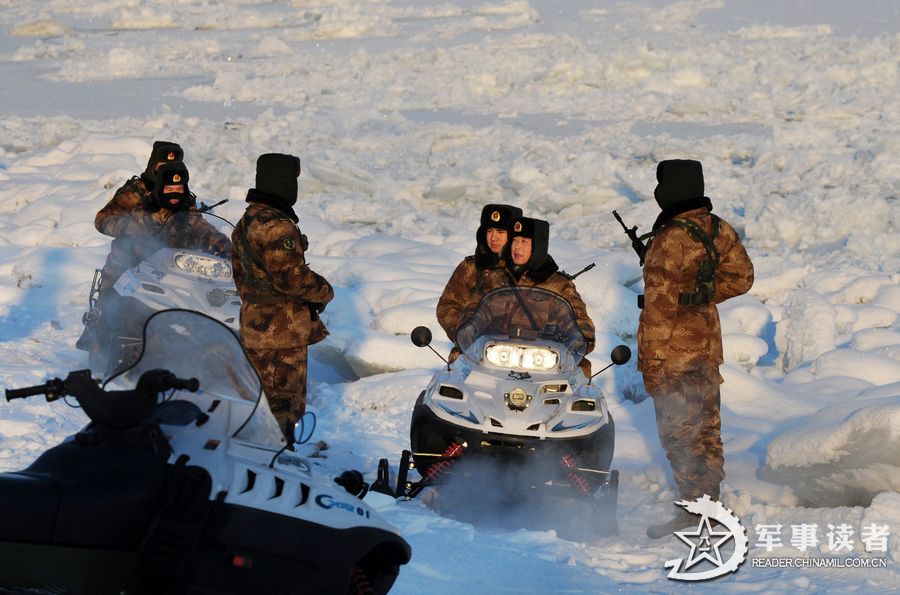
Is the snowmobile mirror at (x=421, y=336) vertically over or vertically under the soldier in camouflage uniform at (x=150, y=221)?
under

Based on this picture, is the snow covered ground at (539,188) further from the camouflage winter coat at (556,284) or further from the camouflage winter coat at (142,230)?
the camouflage winter coat at (556,284)

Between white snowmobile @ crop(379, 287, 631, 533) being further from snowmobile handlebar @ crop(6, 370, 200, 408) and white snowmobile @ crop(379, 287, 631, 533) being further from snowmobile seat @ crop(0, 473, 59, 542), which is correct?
snowmobile seat @ crop(0, 473, 59, 542)

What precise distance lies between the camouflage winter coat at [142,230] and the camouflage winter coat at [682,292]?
131 inches

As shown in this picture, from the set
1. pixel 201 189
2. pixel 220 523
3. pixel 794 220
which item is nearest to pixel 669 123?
pixel 794 220

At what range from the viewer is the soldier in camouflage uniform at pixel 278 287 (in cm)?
726

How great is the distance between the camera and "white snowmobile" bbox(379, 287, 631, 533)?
655 centimetres

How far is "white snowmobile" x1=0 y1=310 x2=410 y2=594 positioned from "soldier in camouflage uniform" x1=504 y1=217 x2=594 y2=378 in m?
3.65

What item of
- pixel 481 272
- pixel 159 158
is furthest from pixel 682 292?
pixel 159 158

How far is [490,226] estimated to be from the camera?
7.73m

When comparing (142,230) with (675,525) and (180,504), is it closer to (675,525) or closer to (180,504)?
(675,525)

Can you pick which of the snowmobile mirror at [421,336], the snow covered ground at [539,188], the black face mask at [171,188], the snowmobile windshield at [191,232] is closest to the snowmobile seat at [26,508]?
the snow covered ground at [539,188]

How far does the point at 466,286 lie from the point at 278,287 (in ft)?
3.85

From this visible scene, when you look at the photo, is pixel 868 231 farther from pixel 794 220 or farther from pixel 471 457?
pixel 471 457

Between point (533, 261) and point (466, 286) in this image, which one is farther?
point (466, 286)
